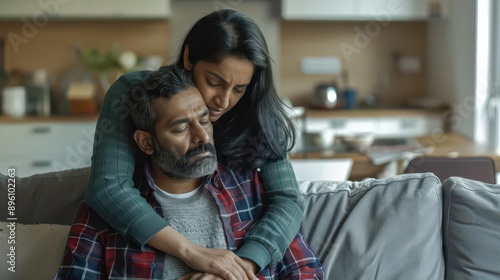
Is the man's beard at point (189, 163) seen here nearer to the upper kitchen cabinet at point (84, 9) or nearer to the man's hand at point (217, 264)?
the man's hand at point (217, 264)

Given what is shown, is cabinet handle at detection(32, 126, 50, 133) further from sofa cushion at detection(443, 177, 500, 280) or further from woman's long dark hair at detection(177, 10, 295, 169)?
sofa cushion at detection(443, 177, 500, 280)

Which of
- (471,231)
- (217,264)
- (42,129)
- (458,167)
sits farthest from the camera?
(42,129)

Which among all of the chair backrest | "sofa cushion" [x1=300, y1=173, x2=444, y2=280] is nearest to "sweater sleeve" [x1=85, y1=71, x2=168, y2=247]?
"sofa cushion" [x1=300, y1=173, x2=444, y2=280]

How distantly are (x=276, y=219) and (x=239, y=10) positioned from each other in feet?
12.8

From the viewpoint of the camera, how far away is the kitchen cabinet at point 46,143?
5.24 metres

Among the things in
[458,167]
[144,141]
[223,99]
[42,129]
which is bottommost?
[42,129]

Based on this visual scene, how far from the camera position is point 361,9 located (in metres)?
5.53

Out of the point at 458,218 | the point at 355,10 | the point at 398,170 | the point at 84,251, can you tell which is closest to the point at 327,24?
the point at 355,10

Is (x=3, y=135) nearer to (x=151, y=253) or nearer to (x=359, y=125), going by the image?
(x=359, y=125)

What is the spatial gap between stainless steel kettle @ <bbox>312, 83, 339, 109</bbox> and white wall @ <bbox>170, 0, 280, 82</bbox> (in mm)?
380

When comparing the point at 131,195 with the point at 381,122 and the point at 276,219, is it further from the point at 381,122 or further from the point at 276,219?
the point at 381,122

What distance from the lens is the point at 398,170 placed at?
3.62 m

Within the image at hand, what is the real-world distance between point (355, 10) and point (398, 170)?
2.24 meters

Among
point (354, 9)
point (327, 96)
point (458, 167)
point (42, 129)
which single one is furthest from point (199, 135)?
point (354, 9)
